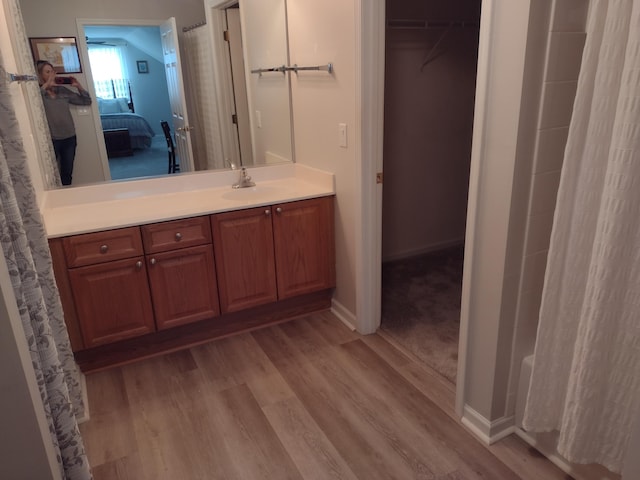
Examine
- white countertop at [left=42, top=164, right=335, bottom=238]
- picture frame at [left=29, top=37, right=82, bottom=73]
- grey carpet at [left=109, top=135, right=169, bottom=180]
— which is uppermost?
picture frame at [left=29, top=37, right=82, bottom=73]

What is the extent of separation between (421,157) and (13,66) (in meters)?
2.65

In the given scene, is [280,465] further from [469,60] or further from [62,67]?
[469,60]

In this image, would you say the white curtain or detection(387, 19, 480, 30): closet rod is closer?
the white curtain

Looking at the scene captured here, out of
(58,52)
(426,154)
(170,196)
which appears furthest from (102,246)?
(426,154)

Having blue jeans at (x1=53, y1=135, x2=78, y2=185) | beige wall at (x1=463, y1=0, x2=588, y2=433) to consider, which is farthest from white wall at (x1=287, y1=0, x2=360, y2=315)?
blue jeans at (x1=53, y1=135, x2=78, y2=185)

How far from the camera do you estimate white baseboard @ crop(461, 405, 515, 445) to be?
74.7 inches

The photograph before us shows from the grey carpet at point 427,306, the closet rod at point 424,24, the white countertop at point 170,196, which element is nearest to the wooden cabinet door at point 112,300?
the white countertop at point 170,196

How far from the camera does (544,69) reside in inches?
57.5

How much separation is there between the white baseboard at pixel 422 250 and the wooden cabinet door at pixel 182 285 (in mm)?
1663

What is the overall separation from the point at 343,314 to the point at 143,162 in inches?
58.3

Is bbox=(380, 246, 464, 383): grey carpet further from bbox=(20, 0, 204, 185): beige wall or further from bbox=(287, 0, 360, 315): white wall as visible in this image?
bbox=(20, 0, 204, 185): beige wall

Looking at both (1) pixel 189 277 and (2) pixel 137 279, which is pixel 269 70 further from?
(2) pixel 137 279

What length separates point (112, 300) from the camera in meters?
2.32

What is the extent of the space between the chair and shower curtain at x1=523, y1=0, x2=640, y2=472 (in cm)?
208
